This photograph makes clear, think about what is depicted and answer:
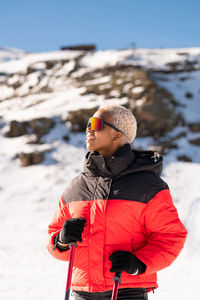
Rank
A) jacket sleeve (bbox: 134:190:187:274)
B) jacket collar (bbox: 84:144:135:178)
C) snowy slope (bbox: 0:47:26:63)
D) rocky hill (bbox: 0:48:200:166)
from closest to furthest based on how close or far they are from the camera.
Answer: jacket sleeve (bbox: 134:190:187:274) → jacket collar (bbox: 84:144:135:178) → rocky hill (bbox: 0:48:200:166) → snowy slope (bbox: 0:47:26:63)

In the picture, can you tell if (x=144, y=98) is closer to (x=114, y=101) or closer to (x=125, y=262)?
(x=114, y=101)

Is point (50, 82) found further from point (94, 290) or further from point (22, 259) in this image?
point (94, 290)

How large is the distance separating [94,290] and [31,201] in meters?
8.16

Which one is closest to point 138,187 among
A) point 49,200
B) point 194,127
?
point 49,200

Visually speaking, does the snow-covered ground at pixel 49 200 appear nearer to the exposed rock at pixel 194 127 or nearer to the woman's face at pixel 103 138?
the exposed rock at pixel 194 127

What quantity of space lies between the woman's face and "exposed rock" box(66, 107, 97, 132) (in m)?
12.5

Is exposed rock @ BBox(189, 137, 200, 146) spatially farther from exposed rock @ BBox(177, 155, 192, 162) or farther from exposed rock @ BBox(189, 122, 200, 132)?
exposed rock @ BBox(177, 155, 192, 162)

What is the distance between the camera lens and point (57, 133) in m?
14.2

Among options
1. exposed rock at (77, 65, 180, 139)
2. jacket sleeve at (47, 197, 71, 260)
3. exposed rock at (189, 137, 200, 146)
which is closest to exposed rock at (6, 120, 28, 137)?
exposed rock at (77, 65, 180, 139)

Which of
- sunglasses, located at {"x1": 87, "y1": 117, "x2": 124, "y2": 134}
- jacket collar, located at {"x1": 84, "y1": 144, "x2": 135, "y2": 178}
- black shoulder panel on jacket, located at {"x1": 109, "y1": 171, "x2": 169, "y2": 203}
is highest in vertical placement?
sunglasses, located at {"x1": 87, "y1": 117, "x2": 124, "y2": 134}

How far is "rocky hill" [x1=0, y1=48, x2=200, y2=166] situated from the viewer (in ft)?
45.6

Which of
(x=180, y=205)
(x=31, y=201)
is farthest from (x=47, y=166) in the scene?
(x=180, y=205)

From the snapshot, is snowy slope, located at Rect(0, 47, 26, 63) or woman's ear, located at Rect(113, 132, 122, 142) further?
snowy slope, located at Rect(0, 47, 26, 63)

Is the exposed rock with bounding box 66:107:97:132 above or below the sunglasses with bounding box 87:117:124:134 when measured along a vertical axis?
above
